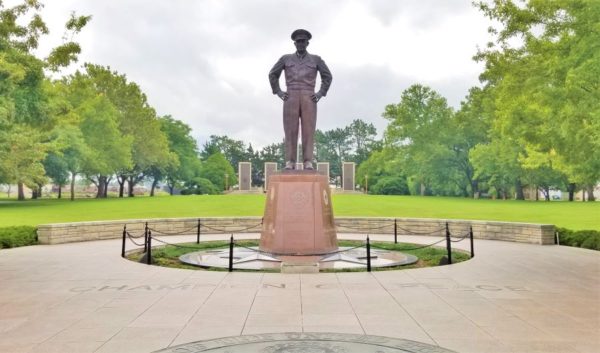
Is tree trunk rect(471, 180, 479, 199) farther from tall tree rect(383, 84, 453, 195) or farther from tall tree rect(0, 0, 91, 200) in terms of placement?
tall tree rect(0, 0, 91, 200)

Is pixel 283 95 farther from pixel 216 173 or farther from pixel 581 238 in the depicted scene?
pixel 216 173

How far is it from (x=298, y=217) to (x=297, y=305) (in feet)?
18.5

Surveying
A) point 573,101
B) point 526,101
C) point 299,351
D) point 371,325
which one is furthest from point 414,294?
point 526,101

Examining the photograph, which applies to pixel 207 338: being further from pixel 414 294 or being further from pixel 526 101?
pixel 526 101

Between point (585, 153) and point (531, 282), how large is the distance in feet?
38.9

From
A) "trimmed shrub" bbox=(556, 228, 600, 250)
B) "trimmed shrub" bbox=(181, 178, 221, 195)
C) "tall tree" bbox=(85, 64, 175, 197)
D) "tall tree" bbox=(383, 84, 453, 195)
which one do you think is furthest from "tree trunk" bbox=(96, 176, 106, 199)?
"trimmed shrub" bbox=(556, 228, 600, 250)

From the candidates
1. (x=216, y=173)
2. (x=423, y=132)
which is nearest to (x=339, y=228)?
(x=423, y=132)

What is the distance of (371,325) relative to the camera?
21.9ft

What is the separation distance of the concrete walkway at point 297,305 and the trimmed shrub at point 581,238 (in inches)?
150

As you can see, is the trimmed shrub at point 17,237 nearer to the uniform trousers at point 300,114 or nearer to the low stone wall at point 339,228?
the low stone wall at point 339,228

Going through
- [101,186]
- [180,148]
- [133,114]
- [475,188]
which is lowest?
[475,188]

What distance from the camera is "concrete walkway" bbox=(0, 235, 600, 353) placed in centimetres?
616

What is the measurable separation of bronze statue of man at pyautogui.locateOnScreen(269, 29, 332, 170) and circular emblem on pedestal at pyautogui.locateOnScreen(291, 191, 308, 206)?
1203mm

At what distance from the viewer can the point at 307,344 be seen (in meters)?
5.72
